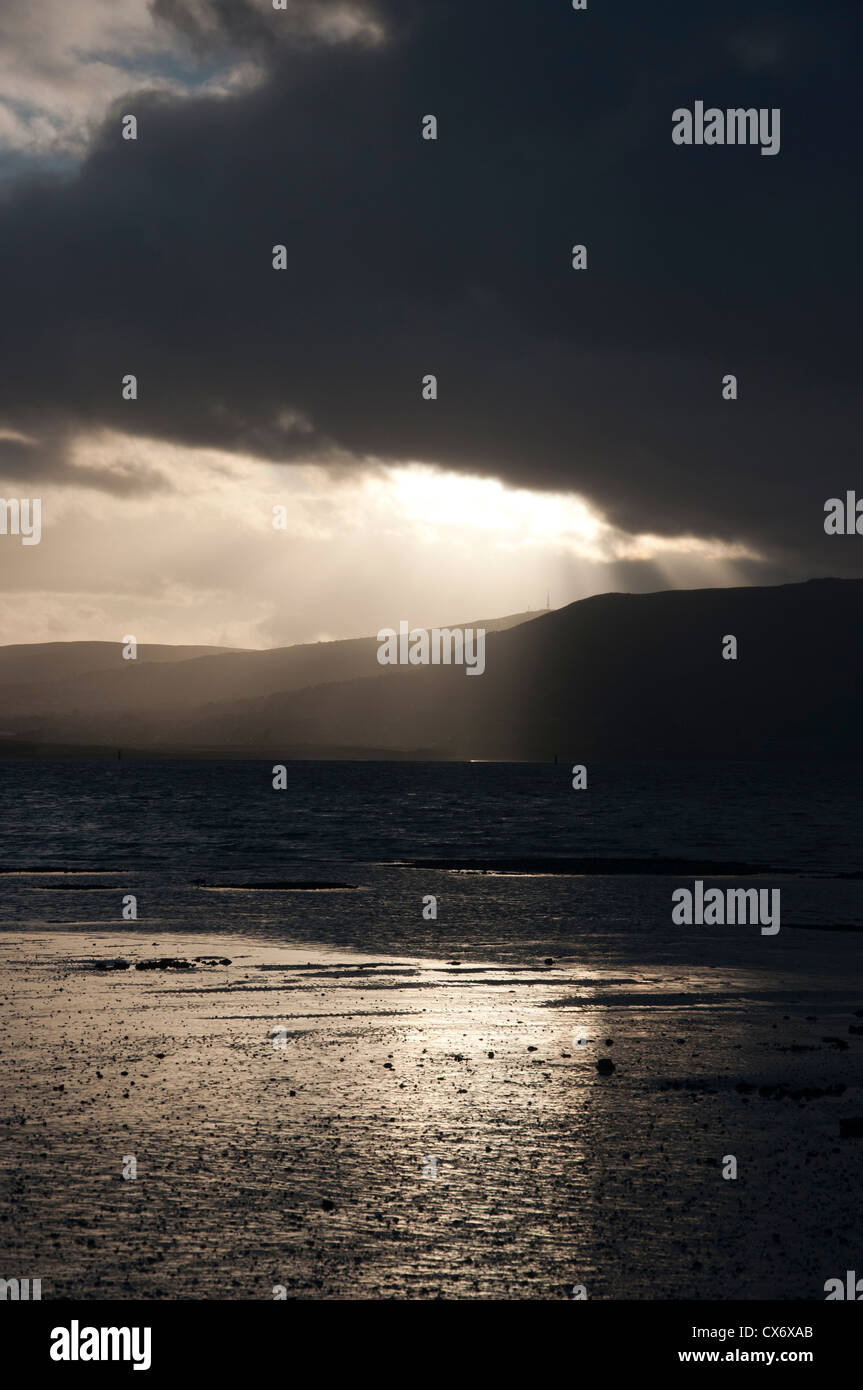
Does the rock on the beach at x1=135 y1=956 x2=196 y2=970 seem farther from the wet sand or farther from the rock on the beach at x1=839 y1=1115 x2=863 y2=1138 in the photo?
the rock on the beach at x1=839 y1=1115 x2=863 y2=1138

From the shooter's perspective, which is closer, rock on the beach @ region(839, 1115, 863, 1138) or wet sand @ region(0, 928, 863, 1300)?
wet sand @ region(0, 928, 863, 1300)

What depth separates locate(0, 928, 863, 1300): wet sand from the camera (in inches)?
371

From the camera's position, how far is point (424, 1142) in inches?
494

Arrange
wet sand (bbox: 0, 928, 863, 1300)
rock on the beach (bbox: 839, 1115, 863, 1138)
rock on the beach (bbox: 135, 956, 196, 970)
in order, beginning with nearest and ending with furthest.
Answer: wet sand (bbox: 0, 928, 863, 1300) < rock on the beach (bbox: 839, 1115, 863, 1138) < rock on the beach (bbox: 135, 956, 196, 970)

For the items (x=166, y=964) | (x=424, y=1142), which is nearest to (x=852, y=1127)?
(x=424, y=1142)

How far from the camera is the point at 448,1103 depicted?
14031 mm

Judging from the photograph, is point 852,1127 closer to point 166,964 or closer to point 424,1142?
point 424,1142

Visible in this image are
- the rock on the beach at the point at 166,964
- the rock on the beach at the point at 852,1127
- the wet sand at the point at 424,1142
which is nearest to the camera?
the wet sand at the point at 424,1142

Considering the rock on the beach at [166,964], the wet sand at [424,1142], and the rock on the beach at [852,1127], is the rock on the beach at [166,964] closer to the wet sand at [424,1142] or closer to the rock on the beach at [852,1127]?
the wet sand at [424,1142]

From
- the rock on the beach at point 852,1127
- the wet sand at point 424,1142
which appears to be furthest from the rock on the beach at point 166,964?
the rock on the beach at point 852,1127

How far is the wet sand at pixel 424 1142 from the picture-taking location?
941 cm

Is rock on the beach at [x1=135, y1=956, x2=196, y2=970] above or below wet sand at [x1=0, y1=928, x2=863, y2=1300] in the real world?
above

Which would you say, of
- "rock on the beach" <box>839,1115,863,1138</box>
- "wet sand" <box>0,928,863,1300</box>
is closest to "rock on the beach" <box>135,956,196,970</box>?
"wet sand" <box>0,928,863,1300</box>

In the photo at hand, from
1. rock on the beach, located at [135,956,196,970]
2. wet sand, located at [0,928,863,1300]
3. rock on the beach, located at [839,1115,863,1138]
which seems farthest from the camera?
rock on the beach, located at [135,956,196,970]
